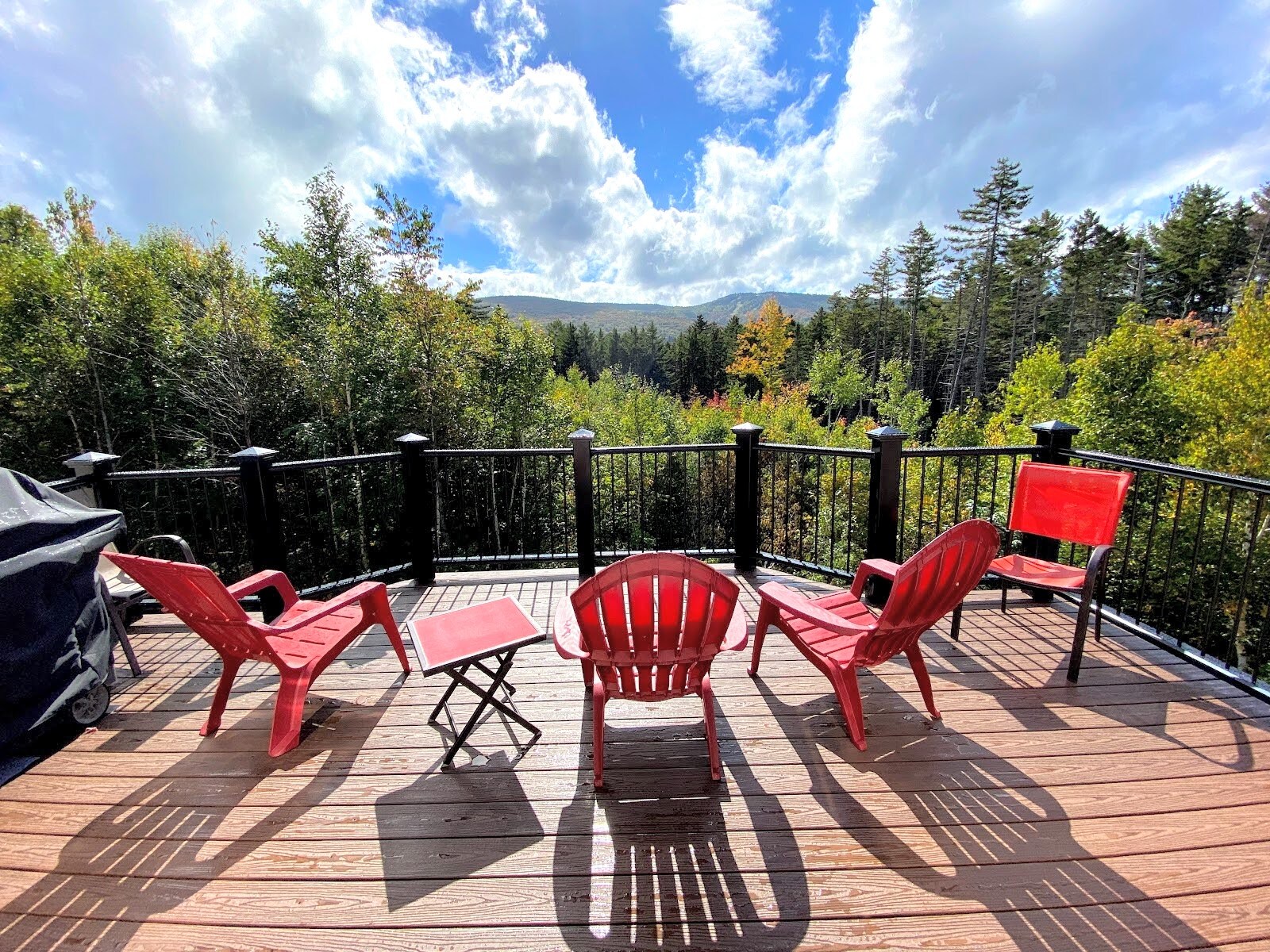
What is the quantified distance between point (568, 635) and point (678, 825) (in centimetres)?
77

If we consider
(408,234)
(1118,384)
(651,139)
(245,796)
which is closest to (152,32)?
(408,234)

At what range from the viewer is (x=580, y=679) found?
105 inches

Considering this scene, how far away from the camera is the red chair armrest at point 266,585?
2.44m

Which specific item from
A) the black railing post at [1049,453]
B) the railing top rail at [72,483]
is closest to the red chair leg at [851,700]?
the black railing post at [1049,453]

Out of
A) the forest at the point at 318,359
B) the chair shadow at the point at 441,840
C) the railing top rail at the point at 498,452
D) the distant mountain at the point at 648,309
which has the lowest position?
the chair shadow at the point at 441,840

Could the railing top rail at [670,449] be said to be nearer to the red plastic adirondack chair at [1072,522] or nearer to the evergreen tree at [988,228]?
the red plastic adirondack chair at [1072,522]

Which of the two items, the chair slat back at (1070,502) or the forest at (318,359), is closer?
the chair slat back at (1070,502)

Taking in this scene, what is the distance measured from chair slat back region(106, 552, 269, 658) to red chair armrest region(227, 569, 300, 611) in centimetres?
25

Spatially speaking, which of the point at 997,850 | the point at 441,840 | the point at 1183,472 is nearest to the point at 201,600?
the point at 441,840

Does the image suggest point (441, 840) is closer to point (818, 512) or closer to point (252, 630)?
point (252, 630)

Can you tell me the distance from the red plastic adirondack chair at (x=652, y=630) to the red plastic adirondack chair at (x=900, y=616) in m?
0.40

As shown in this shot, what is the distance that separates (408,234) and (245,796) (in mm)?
12792

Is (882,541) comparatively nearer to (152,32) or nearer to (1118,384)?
(152,32)

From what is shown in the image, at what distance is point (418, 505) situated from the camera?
12.6 ft
